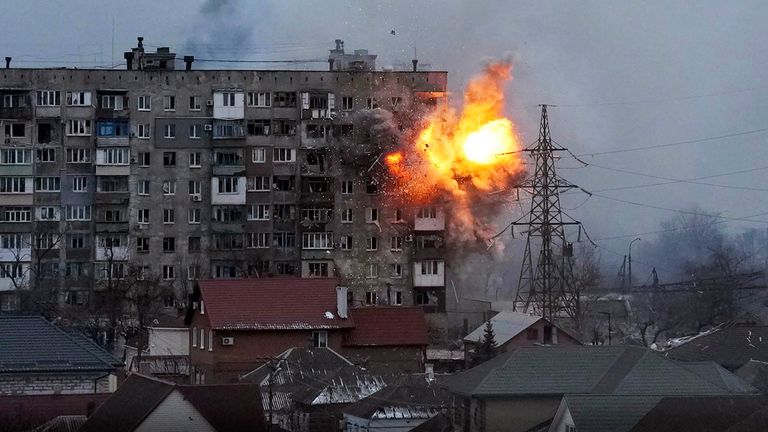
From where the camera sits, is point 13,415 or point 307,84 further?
point 307,84

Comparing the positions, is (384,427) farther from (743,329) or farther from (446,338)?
(446,338)

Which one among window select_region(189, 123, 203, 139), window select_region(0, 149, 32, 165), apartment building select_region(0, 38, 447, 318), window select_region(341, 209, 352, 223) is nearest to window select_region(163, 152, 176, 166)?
apartment building select_region(0, 38, 447, 318)

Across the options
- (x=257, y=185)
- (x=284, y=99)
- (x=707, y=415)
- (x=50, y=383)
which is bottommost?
(x=707, y=415)

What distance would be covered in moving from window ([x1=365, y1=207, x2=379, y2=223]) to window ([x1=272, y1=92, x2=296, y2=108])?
8280 mm

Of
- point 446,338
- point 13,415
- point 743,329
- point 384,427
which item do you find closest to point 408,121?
point 446,338

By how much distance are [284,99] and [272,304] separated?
26.5m

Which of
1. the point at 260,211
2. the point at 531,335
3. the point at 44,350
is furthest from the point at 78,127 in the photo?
the point at 44,350

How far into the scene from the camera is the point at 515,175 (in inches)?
3903

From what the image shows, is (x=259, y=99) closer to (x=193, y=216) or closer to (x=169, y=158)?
(x=169, y=158)

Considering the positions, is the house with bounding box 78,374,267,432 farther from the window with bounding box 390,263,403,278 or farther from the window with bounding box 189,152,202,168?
the window with bounding box 189,152,202,168

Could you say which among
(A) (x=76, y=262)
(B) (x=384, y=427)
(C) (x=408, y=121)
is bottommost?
(B) (x=384, y=427)

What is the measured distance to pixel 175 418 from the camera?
50.7 m

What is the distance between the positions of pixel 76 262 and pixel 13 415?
45.9 m

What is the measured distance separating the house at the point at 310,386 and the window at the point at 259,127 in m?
30.5
